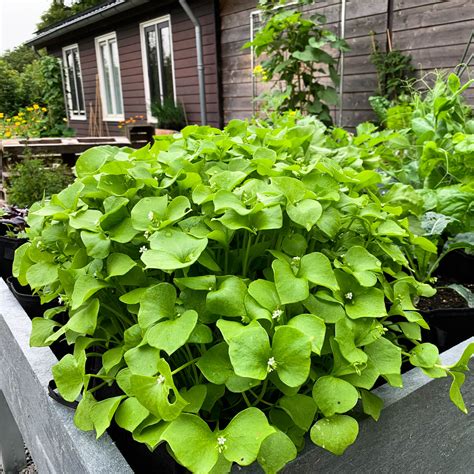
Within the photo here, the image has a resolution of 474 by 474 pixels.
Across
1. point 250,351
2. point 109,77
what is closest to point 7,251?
point 250,351

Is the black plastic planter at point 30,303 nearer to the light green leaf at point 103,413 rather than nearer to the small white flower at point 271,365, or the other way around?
the light green leaf at point 103,413

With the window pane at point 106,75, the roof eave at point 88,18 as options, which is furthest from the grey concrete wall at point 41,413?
the window pane at point 106,75

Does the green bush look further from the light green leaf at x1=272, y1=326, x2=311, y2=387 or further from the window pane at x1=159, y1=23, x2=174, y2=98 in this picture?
the window pane at x1=159, y1=23, x2=174, y2=98

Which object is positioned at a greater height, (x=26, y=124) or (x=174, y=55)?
(x=174, y=55)

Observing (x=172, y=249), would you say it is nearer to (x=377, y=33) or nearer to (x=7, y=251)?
(x=7, y=251)

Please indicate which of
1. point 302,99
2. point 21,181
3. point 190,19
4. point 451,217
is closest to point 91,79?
point 190,19

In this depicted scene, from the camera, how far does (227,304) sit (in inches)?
29.0

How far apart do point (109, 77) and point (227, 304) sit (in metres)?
11.0

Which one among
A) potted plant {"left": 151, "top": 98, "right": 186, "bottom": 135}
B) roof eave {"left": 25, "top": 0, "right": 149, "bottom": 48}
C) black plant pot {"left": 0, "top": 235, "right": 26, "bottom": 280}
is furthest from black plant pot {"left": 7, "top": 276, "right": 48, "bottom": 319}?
roof eave {"left": 25, "top": 0, "right": 149, "bottom": 48}

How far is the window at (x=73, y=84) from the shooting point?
12227 mm

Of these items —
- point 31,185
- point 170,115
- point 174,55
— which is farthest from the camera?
point 174,55

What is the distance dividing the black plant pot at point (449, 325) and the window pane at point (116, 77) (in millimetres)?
9713

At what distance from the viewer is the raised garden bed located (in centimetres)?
81

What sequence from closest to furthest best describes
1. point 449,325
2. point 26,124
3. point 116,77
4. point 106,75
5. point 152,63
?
point 449,325, point 152,63, point 116,77, point 106,75, point 26,124
